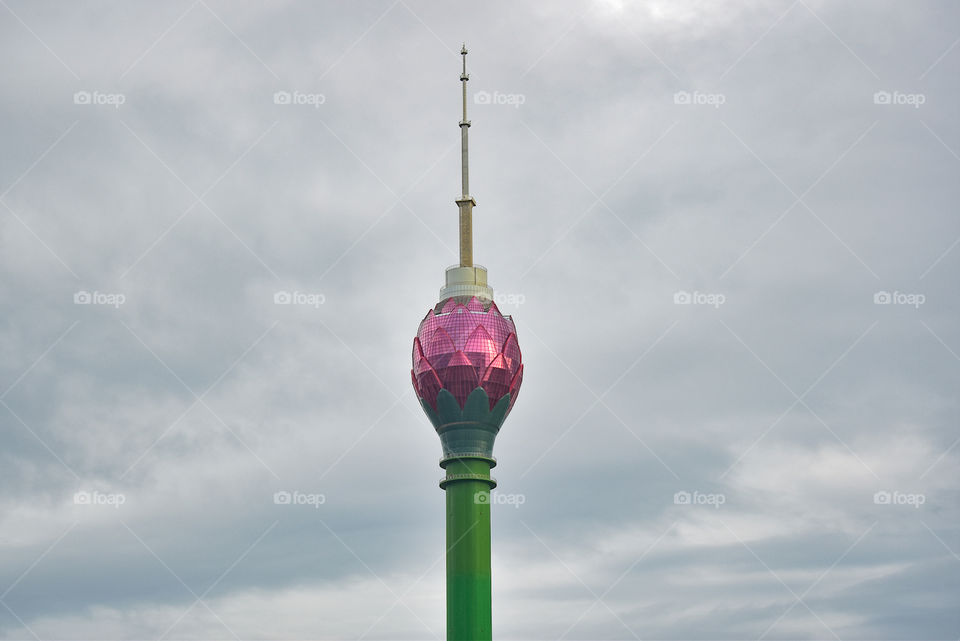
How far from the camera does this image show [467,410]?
139 m

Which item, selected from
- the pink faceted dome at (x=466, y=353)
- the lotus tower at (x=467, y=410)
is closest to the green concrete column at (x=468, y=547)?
the lotus tower at (x=467, y=410)

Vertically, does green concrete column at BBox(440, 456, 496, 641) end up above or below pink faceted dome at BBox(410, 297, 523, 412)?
below

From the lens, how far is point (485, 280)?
149 metres

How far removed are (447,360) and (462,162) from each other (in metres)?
26.2

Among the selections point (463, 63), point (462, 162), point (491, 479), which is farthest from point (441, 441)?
point (463, 63)

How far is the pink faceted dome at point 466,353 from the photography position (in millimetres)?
139250

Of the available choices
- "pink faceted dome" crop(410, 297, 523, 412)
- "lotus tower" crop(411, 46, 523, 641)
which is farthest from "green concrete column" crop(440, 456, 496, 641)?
"pink faceted dome" crop(410, 297, 523, 412)

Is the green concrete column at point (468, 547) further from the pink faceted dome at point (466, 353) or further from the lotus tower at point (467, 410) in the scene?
the pink faceted dome at point (466, 353)

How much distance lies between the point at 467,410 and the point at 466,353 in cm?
643

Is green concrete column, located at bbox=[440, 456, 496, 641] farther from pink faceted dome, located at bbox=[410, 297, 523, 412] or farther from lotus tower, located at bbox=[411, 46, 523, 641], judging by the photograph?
pink faceted dome, located at bbox=[410, 297, 523, 412]

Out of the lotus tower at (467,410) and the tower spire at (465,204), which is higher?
the tower spire at (465,204)

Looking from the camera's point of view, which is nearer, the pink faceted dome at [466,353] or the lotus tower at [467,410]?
the lotus tower at [467,410]

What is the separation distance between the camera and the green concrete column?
134 m

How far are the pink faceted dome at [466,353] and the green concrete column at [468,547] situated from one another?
7894 millimetres
